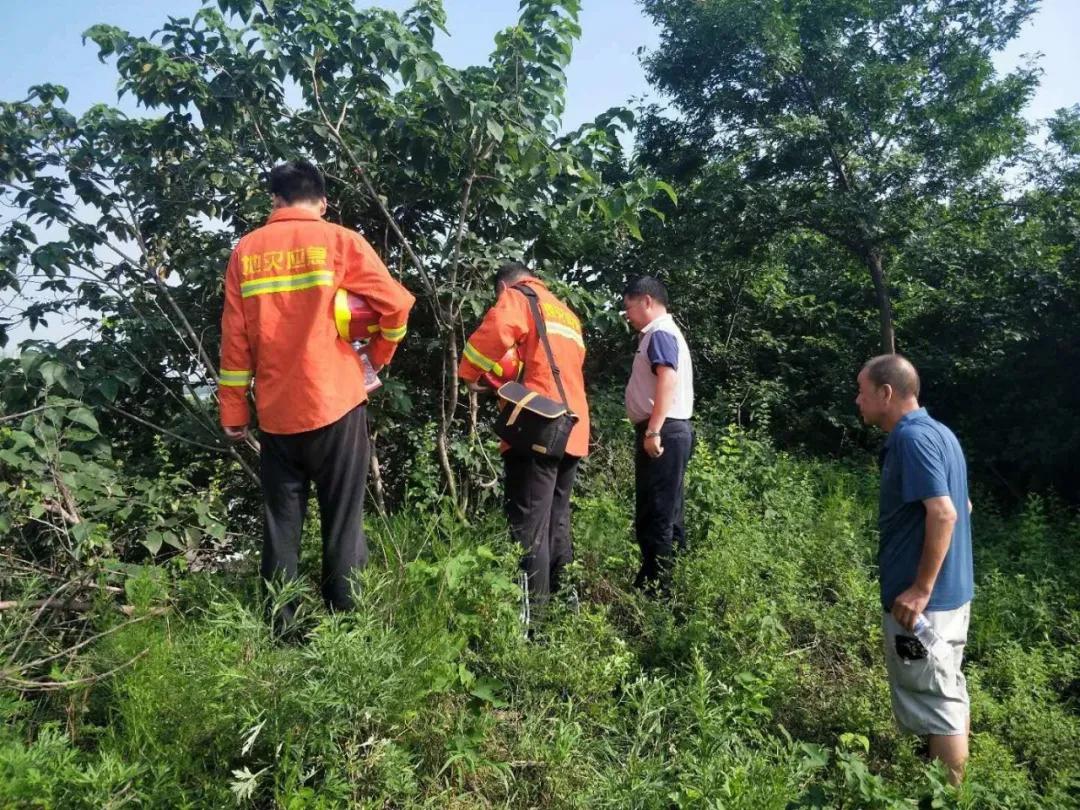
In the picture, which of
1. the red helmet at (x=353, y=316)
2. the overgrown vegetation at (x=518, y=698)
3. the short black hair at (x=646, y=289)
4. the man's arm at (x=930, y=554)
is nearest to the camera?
the overgrown vegetation at (x=518, y=698)

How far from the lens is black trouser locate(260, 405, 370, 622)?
3.26 metres

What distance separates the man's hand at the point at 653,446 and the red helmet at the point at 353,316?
4.97ft

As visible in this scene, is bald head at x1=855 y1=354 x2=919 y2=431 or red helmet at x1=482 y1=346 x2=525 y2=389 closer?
bald head at x1=855 y1=354 x2=919 y2=431

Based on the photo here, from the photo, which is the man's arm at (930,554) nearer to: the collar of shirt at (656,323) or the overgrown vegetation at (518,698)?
the overgrown vegetation at (518,698)

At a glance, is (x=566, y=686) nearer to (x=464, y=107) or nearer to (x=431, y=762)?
(x=431, y=762)

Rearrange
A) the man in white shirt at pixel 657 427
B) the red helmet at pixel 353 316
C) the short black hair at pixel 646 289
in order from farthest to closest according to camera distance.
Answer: the short black hair at pixel 646 289, the man in white shirt at pixel 657 427, the red helmet at pixel 353 316

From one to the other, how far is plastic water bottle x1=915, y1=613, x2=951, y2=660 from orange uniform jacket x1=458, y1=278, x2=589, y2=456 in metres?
1.75

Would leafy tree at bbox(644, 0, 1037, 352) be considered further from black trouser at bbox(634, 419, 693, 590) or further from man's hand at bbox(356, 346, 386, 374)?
man's hand at bbox(356, 346, 386, 374)

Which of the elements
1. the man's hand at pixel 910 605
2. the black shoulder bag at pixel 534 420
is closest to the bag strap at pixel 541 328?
the black shoulder bag at pixel 534 420

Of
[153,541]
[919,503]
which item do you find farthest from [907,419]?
[153,541]

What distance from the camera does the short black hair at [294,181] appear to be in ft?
11.0

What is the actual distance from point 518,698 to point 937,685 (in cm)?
155

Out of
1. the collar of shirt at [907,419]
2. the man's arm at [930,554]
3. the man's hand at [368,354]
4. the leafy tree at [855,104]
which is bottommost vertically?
the man's arm at [930,554]

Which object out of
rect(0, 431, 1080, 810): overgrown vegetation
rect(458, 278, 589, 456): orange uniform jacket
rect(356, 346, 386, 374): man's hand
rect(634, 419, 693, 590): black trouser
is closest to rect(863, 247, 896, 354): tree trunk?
rect(0, 431, 1080, 810): overgrown vegetation
